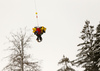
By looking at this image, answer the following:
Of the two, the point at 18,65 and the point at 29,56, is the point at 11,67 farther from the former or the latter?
the point at 29,56

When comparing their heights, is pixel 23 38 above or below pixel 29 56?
above

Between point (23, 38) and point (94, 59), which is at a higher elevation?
point (23, 38)

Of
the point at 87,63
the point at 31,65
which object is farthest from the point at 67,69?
the point at 31,65

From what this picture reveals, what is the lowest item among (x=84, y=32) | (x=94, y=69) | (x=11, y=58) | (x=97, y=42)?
(x=94, y=69)

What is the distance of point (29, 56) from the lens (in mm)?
18281

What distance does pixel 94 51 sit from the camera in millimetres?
19000

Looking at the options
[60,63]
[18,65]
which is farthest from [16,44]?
[60,63]

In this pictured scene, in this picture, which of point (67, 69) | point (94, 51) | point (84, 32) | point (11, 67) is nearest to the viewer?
point (11, 67)

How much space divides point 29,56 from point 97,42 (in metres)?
7.77

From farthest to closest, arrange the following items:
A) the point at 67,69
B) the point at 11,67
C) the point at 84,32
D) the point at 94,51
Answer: the point at 67,69 < the point at 84,32 < the point at 94,51 < the point at 11,67

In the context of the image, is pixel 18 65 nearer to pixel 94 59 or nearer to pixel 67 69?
pixel 94 59

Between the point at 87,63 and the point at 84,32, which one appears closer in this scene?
the point at 87,63

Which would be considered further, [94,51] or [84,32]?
[84,32]

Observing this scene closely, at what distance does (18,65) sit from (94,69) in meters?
8.31
